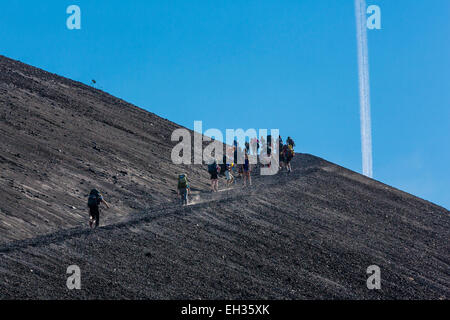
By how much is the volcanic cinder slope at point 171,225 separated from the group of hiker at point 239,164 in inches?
28.4

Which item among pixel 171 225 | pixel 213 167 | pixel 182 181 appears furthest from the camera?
pixel 213 167

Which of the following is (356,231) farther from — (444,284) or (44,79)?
(44,79)

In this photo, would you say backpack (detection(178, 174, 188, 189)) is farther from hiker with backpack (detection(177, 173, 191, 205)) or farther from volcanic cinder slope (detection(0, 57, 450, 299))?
volcanic cinder slope (detection(0, 57, 450, 299))

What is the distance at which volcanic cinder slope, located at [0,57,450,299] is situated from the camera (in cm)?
1683

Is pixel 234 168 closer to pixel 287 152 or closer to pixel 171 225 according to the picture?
pixel 287 152

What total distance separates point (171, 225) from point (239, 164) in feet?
46.1

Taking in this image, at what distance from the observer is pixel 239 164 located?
34969 mm

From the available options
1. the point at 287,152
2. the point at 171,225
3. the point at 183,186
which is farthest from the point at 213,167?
the point at 287,152

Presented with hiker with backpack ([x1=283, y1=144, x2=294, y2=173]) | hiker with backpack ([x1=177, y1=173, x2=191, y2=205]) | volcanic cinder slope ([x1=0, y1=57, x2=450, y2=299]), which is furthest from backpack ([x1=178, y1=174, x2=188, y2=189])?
hiker with backpack ([x1=283, y1=144, x2=294, y2=173])

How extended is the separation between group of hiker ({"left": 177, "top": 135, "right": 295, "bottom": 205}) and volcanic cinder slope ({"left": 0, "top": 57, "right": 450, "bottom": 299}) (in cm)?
72

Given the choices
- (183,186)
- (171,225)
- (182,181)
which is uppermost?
(182,181)

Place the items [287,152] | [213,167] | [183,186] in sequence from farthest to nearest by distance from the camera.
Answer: [287,152] < [213,167] < [183,186]

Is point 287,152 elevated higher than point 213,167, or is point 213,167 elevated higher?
point 287,152
